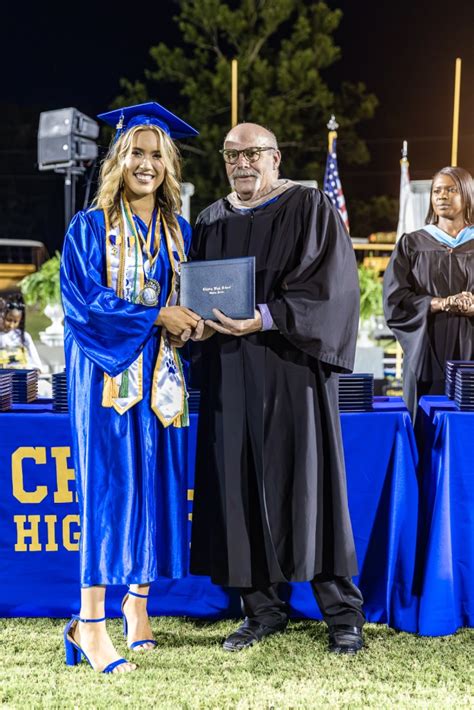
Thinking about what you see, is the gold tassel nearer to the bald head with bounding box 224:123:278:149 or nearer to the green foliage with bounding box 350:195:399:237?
the bald head with bounding box 224:123:278:149

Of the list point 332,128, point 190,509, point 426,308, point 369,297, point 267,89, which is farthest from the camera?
point 267,89

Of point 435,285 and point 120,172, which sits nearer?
point 120,172

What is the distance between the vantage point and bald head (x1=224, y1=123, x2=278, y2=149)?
2.74 meters

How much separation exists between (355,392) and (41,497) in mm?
1252

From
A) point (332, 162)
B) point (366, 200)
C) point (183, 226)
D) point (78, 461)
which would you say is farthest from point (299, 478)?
point (366, 200)

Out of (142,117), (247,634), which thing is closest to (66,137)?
(142,117)

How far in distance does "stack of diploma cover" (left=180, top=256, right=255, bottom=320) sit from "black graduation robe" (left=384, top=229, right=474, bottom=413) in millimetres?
1538

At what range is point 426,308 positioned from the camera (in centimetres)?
386

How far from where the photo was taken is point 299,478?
2.71m

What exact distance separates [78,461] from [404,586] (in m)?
1.27

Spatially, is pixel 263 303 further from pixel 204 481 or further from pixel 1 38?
pixel 1 38

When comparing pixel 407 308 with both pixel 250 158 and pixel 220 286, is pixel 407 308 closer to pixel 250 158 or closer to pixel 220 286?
pixel 250 158

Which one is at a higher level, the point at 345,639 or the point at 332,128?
the point at 332,128

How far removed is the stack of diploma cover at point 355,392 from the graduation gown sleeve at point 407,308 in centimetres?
92
